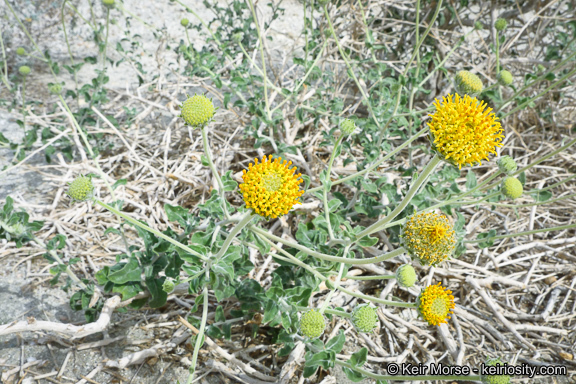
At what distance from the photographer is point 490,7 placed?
361 cm

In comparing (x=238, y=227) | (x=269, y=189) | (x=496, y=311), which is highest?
(x=269, y=189)

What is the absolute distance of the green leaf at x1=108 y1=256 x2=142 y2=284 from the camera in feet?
6.33

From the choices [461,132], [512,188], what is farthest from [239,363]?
[512,188]

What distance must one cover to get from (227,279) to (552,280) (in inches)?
84.5

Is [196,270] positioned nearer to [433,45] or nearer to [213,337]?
[213,337]

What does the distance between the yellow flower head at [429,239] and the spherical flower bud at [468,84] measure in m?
0.83

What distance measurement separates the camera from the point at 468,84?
A: 223 centimetres

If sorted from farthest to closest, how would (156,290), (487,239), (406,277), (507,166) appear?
(487,239) < (507,166) < (156,290) < (406,277)

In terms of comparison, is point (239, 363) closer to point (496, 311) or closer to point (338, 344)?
point (338, 344)

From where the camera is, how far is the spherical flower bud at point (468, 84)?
2202 millimetres

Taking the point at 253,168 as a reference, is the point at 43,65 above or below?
below

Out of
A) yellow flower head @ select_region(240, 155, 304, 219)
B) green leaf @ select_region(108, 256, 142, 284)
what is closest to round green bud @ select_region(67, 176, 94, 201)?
green leaf @ select_region(108, 256, 142, 284)

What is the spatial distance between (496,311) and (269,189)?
1752mm

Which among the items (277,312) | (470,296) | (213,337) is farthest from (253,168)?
(470,296)
